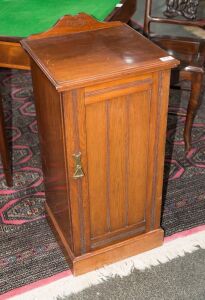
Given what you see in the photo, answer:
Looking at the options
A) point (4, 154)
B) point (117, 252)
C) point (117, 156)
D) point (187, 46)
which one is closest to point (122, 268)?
point (117, 252)

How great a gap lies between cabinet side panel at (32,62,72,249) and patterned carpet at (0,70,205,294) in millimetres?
186

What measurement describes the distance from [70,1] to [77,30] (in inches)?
35.1

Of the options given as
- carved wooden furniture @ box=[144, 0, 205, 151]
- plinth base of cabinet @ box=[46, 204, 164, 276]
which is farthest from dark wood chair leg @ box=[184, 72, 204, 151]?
plinth base of cabinet @ box=[46, 204, 164, 276]

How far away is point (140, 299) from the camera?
201 centimetres

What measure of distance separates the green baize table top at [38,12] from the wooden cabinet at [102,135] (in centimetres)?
47

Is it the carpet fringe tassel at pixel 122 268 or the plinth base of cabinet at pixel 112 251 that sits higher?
the plinth base of cabinet at pixel 112 251

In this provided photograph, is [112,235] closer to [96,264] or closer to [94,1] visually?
[96,264]

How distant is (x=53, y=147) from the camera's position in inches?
77.0

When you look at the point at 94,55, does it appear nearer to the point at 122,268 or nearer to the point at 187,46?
the point at 122,268

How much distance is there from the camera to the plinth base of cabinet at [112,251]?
2.09 m

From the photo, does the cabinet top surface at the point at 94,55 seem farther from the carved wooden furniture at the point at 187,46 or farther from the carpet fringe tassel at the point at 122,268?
the carpet fringe tassel at the point at 122,268

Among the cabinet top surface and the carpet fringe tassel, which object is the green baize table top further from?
the carpet fringe tassel

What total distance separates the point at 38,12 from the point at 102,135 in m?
1.15

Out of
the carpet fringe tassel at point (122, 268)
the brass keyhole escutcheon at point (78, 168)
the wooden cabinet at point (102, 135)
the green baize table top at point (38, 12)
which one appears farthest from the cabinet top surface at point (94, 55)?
the carpet fringe tassel at point (122, 268)
